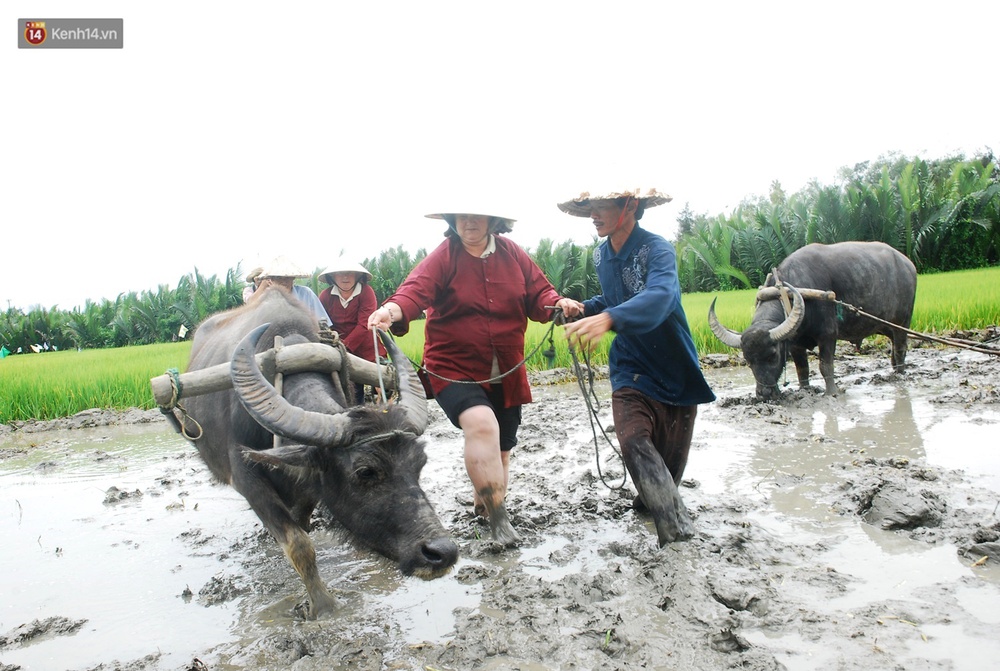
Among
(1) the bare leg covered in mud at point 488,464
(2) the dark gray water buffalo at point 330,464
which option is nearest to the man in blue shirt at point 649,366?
(1) the bare leg covered in mud at point 488,464

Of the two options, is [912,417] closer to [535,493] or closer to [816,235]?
[535,493]

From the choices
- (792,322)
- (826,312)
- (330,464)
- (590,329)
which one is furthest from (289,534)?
(826,312)

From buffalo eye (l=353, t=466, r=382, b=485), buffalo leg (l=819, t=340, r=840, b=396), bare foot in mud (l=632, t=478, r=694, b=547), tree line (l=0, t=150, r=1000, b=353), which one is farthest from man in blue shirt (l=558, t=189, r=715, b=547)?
tree line (l=0, t=150, r=1000, b=353)

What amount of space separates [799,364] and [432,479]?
4238mm

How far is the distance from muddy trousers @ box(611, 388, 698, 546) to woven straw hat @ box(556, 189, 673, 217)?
91 cm

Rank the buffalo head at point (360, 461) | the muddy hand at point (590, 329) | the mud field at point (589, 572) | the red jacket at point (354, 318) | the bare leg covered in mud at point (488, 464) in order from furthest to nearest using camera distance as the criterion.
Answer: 1. the red jacket at point (354, 318)
2. the bare leg covered in mud at point (488, 464)
3. the muddy hand at point (590, 329)
4. the buffalo head at point (360, 461)
5. the mud field at point (589, 572)

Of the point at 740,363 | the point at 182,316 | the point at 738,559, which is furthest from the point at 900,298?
the point at 182,316

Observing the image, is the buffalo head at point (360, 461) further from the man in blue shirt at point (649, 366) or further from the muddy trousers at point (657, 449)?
the muddy trousers at point (657, 449)

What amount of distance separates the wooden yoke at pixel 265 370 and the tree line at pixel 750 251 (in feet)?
54.2

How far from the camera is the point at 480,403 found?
145 inches

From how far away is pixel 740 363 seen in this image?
9578 mm

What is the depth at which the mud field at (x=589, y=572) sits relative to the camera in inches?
97.7

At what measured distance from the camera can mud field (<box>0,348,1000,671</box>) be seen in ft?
8.14

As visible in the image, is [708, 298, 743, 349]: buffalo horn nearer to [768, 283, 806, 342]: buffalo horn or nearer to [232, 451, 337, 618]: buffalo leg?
[768, 283, 806, 342]: buffalo horn
